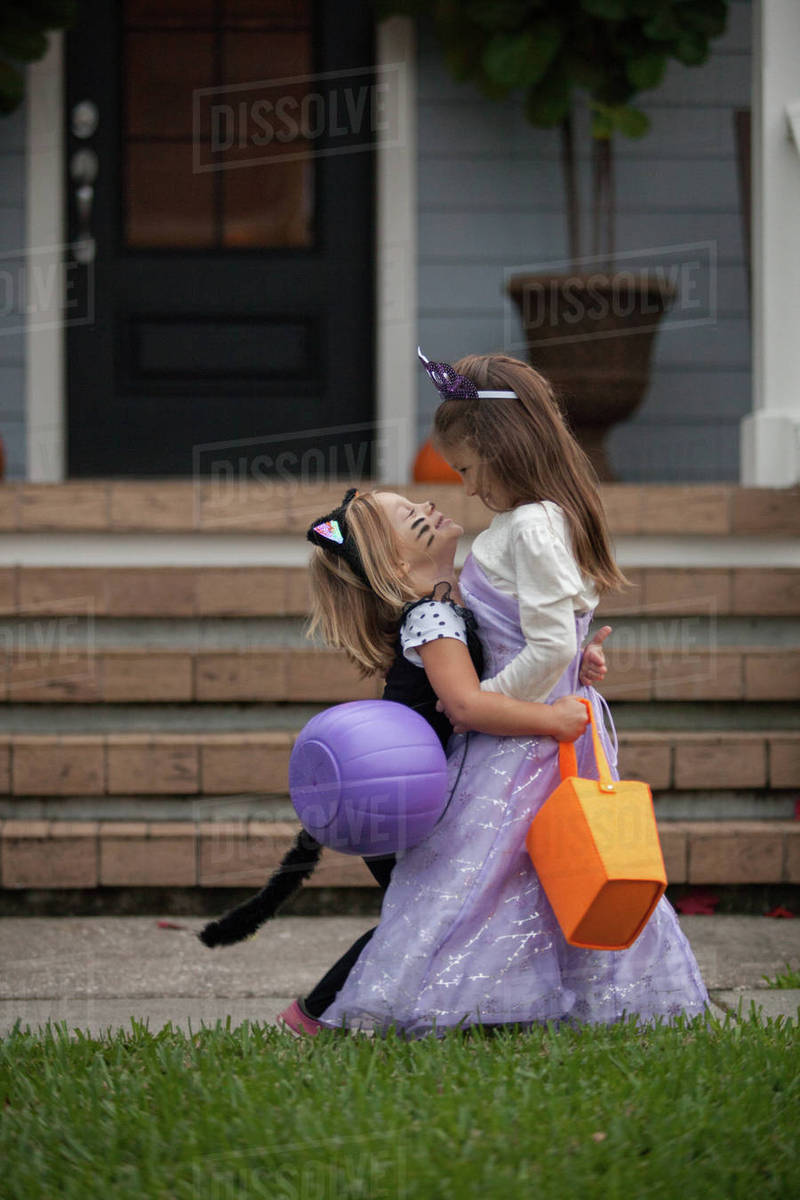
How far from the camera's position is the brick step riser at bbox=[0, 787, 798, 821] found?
3.96m

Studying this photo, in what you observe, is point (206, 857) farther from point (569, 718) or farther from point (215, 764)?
point (569, 718)

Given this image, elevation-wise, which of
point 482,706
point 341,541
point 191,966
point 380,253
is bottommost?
point 191,966

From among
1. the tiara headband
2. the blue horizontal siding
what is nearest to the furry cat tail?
the tiara headband

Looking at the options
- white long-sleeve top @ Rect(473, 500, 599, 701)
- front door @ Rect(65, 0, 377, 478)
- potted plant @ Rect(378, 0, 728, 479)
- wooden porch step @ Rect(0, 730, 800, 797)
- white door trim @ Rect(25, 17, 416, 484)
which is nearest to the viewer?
white long-sleeve top @ Rect(473, 500, 599, 701)

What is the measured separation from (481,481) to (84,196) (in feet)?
14.1

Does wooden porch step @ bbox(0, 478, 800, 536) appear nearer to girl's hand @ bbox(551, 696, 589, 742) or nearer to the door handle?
girl's hand @ bbox(551, 696, 589, 742)

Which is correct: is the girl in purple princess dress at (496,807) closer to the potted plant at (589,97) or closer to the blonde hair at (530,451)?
the blonde hair at (530,451)

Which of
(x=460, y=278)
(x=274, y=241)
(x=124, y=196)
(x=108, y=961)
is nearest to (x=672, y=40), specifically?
(x=460, y=278)

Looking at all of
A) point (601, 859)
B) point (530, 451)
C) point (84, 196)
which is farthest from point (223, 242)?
point (601, 859)

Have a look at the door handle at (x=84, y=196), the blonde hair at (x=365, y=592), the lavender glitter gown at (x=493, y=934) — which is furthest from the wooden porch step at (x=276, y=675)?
the door handle at (x=84, y=196)

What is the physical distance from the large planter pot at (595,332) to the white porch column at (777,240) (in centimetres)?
91

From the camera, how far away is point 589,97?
19.6ft

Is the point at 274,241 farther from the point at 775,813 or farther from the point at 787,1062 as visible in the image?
the point at 787,1062

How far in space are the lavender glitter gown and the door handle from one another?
13.9 ft
